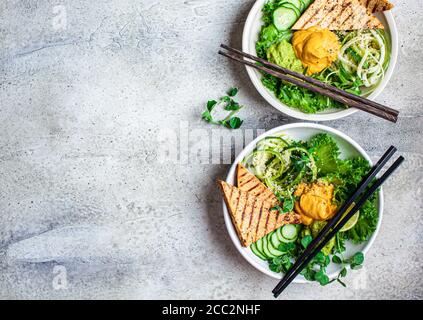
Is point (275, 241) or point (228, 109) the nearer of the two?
point (275, 241)

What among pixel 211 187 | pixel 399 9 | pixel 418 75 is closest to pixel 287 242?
pixel 211 187

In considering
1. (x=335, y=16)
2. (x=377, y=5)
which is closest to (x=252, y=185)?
(x=335, y=16)

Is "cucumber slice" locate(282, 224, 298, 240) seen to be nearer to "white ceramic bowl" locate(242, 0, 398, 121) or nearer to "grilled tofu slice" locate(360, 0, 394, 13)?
"white ceramic bowl" locate(242, 0, 398, 121)

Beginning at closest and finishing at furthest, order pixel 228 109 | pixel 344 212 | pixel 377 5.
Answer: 1. pixel 344 212
2. pixel 377 5
3. pixel 228 109

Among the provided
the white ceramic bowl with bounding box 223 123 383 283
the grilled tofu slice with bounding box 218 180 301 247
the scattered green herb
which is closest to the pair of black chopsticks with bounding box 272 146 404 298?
the white ceramic bowl with bounding box 223 123 383 283

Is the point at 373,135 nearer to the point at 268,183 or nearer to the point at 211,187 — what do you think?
the point at 268,183

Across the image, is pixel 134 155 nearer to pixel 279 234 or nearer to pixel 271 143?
pixel 271 143
